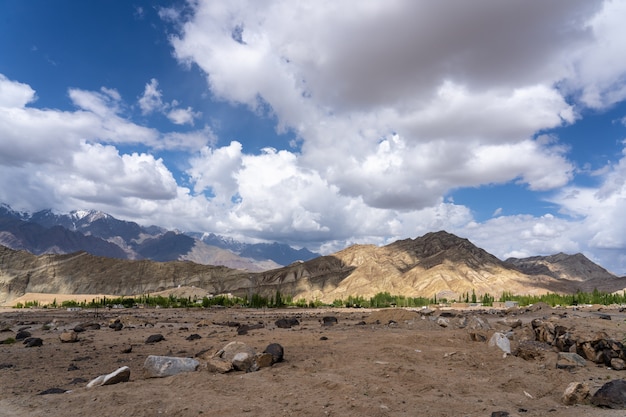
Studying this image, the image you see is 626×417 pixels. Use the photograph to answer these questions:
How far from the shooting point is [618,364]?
42.9 ft

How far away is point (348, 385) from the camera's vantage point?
1034cm

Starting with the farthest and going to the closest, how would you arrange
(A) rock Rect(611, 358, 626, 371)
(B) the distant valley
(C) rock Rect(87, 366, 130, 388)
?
(B) the distant valley
(A) rock Rect(611, 358, 626, 371)
(C) rock Rect(87, 366, 130, 388)

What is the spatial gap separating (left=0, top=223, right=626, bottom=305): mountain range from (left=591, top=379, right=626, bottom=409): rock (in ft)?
295

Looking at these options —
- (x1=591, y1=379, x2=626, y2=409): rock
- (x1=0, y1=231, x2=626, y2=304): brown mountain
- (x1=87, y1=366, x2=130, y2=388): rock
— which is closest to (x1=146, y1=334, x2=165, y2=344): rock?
(x1=87, y1=366, x2=130, y2=388): rock

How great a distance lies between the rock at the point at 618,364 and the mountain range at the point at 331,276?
85.1 m

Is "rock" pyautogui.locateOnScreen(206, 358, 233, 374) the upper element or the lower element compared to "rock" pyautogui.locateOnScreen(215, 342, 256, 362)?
lower

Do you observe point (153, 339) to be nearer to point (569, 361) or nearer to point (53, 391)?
point (53, 391)

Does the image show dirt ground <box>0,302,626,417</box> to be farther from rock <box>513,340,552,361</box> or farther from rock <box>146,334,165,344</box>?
rock <box>146,334,165,344</box>

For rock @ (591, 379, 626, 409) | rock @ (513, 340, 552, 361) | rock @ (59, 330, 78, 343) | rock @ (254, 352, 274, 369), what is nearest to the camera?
rock @ (591, 379, 626, 409)

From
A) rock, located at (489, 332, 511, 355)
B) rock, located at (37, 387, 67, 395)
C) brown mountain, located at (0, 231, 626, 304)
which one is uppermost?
brown mountain, located at (0, 231, 626, 304)

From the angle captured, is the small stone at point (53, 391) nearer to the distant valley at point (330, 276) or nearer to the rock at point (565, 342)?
the rock at point (565, 342)

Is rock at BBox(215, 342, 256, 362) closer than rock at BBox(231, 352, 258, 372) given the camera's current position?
No

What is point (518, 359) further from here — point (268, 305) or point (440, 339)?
point (268, 305)

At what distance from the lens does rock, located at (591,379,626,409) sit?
869 cm
